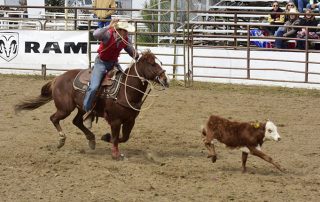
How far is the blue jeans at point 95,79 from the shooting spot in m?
8.06

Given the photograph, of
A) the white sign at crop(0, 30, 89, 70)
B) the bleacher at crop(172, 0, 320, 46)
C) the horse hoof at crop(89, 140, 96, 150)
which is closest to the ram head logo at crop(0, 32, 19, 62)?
the white sign at crop(0, 30, 89, 70)

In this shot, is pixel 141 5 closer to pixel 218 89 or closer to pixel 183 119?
pixel 218 89

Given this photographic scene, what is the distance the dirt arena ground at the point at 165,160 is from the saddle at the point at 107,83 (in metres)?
0.82

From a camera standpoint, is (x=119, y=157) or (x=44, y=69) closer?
(x=119, y=157)

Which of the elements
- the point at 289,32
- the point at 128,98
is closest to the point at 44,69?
the point at 289,32

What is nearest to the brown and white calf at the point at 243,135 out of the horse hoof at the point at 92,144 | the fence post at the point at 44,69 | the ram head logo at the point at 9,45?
the horse hoof at the point at 92,144

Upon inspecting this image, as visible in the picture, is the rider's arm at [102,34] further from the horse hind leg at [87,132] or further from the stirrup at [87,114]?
the horse hind leg at [87,132]

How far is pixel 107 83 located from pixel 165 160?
123 centimetres

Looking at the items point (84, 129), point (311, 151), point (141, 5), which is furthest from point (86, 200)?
point (141, 5)

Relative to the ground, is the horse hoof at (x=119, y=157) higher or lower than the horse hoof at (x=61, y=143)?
lower

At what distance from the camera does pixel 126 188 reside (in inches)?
254

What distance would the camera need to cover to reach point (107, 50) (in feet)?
26.6

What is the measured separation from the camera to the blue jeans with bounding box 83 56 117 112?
806 centimetres

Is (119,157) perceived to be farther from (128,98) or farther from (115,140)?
(128,98)
